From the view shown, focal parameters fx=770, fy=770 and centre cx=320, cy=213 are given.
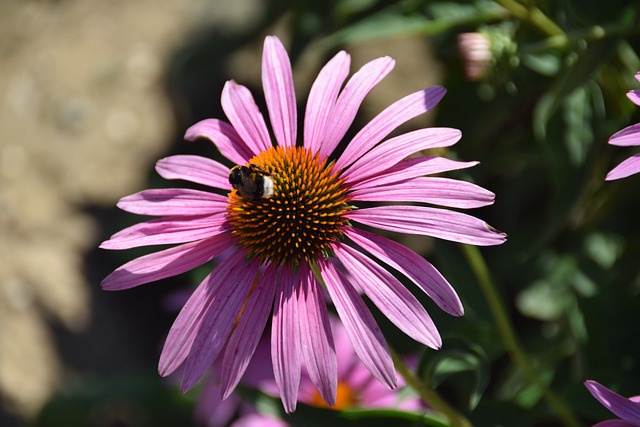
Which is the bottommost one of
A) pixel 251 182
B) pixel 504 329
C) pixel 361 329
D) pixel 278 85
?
pixel 504 329

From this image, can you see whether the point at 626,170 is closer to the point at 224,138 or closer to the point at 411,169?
the point at 411,169

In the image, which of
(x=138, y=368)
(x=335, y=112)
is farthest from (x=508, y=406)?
(x=138, y=368)

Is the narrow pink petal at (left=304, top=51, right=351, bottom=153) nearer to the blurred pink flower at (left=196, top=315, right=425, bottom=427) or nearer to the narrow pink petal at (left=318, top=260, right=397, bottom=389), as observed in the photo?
the narrow pink petal at (left=318, top=260, right=397, bottom=389)

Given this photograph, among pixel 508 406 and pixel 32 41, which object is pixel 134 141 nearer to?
pixel 32 41

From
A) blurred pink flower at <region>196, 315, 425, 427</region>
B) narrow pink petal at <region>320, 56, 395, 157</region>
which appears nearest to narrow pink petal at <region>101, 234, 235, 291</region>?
narrow pink petal at <region>320, 56, 395, 157</region>

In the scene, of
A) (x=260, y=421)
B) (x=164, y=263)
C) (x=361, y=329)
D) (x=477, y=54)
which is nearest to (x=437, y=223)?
(x=361, y=329)

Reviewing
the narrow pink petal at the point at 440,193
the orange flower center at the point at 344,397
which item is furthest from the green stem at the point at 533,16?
the orange flower center at the point at 344,397
